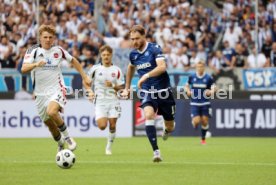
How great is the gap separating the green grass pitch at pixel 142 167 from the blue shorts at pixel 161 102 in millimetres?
948

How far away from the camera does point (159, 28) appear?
2834 cm

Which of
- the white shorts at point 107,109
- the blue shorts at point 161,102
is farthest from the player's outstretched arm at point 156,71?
the white shorts at point 107,109

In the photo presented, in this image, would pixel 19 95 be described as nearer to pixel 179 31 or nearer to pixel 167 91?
pixel 179 31

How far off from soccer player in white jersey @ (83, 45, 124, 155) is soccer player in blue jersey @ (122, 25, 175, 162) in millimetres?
2979

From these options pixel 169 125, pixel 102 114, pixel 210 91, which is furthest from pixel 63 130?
pixel 210 91

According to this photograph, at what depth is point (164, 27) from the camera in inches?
1120

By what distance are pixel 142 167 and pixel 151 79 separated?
7.54 ft

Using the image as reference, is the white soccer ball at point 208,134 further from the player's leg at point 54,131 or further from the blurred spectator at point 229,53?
the player's leg at point 54,131

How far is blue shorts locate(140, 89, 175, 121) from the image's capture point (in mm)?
15328

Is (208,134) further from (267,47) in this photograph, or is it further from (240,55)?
(267,47)

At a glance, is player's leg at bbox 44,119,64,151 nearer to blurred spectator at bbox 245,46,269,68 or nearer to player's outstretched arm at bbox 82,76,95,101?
player's outstretched arm at bbox 82,76,95,101

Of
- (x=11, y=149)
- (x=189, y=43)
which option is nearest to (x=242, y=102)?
(x=189, y=43)

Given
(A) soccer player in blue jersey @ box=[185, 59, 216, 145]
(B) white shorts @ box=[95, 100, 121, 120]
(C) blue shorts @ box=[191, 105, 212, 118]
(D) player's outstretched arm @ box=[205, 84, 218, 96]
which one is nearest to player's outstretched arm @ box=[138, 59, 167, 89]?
(B) white shorts @ box=[95, 100, 121, 120]

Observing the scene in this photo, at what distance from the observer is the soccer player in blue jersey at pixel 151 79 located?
581 inches
